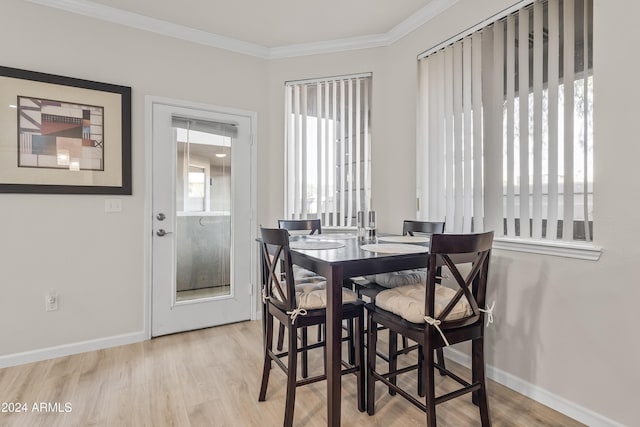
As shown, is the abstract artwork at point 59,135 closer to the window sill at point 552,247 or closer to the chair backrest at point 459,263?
the chair backrest at point 459,263

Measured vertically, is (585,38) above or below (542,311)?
above

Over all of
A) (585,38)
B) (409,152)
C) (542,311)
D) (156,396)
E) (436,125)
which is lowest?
(156,396)

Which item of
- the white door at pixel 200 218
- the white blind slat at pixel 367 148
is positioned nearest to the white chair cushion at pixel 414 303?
the white blind slat at pixel 367 148

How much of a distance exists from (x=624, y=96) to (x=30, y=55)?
3.61 metres

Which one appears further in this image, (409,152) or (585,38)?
(409,152)

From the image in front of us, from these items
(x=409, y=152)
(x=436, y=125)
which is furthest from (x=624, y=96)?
(x=409, y=152)

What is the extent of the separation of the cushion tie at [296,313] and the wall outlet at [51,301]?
1976mm

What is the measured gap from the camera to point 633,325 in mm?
1512

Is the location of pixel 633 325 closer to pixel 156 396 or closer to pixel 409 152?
pixel 409 152

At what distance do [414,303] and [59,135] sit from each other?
8.92 feet

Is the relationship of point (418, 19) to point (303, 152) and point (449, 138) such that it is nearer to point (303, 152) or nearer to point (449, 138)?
point (449, 138)

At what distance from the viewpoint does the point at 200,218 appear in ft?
9.88

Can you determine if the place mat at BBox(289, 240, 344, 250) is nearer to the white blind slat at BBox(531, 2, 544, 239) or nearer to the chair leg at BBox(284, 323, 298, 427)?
the chair leg at BBox(284, 323, 298, 427)

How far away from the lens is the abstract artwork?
2344 millimetres
